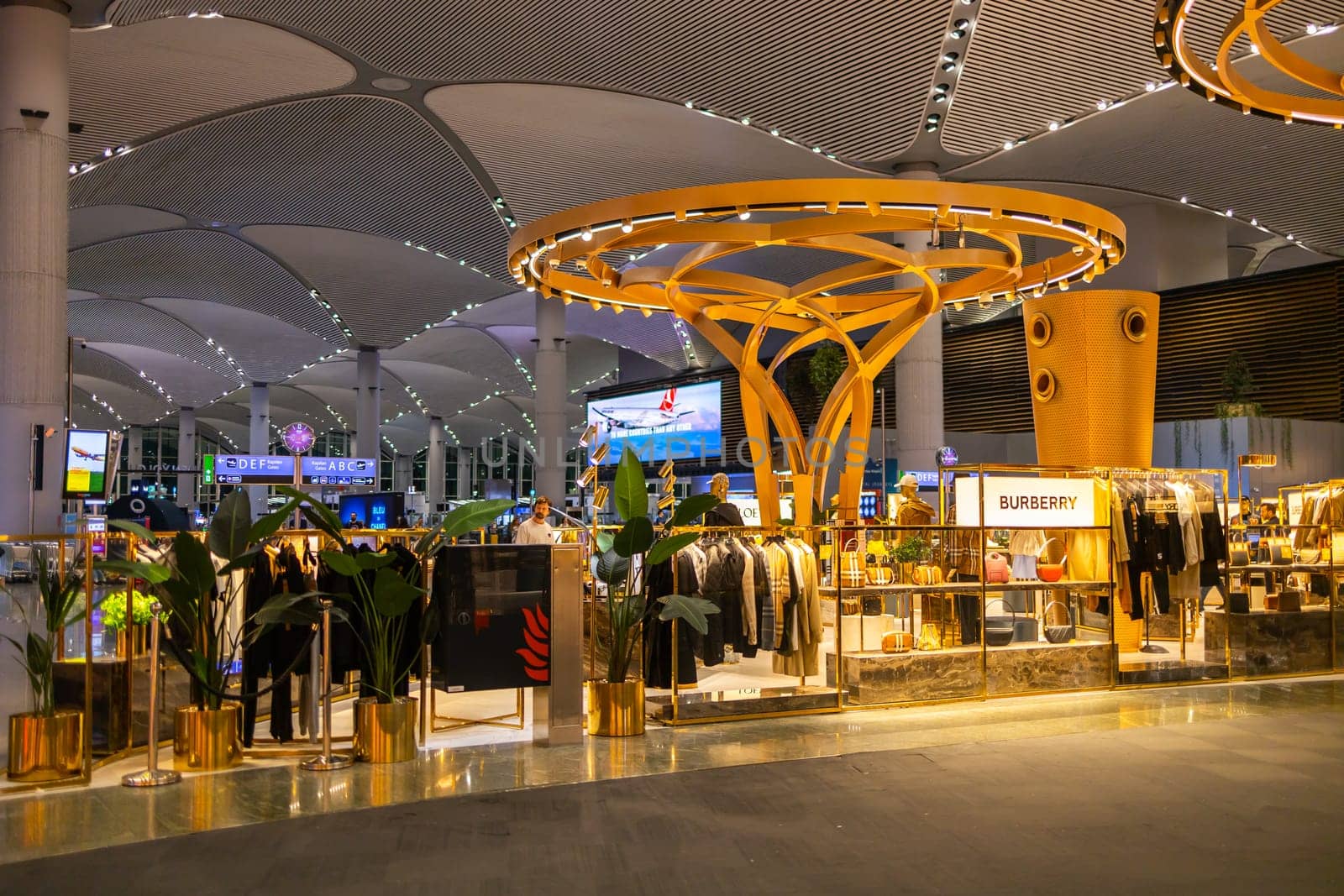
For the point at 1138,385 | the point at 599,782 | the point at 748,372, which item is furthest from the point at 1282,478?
the point at 599,782

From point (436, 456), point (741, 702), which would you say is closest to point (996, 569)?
point (741, 702)

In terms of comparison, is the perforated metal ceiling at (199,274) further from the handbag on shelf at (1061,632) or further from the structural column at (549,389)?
the handbag on shelf at (1061,632)

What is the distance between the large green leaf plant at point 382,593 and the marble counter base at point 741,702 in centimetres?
175

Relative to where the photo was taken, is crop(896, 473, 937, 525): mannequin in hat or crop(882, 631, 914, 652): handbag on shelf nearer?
crop(882, 631, 914, 652): handbag on shelf

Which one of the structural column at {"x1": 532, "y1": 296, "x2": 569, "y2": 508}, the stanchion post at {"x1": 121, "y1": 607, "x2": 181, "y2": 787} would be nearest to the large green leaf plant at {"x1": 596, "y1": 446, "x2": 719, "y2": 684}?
the stanchion post at {"x1": 121, "y1": 607, "x2": 181, "y2": 787}

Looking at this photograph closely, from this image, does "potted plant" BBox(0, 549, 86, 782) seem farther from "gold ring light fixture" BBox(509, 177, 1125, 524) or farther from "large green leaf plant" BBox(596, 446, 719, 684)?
"gold ring light fixture" BBox(509, 177, 1125, 524)

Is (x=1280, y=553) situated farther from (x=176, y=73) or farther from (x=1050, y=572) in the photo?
(x=176, y=73)

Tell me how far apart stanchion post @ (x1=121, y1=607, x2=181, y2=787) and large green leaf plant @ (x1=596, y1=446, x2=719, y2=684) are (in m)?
2.52

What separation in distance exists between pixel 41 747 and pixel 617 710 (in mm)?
3071

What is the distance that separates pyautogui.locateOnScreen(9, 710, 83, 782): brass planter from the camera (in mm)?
5578

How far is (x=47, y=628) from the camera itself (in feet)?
Result: 18.7

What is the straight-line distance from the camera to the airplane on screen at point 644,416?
3319 centimetres

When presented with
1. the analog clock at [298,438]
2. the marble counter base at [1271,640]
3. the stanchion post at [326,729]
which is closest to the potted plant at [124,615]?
the stanchion post at [326,729]

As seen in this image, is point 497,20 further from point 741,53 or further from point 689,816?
point 689,816
